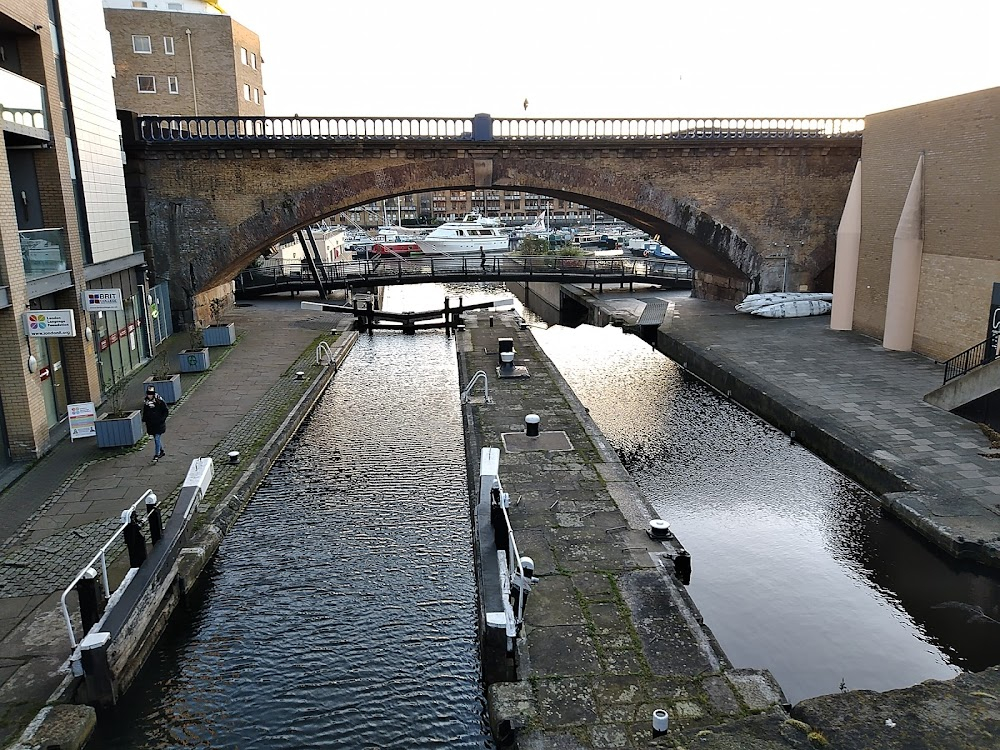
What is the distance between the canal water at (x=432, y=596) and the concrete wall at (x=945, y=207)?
6.60 meters

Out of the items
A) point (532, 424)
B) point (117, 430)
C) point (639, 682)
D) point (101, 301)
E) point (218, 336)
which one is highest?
point (101, 301)

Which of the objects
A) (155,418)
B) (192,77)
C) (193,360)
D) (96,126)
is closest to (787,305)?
(193,360)

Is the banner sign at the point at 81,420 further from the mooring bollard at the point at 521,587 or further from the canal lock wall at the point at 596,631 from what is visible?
the mooring bollard at the point at 521,587

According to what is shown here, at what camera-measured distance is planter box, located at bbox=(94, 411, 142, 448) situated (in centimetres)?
1268

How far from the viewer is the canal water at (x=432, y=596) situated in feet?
23.0

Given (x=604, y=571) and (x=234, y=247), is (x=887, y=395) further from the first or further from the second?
(x=234, y=247)

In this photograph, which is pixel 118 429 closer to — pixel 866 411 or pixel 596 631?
pixel 596 631

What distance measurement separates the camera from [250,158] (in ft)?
78.6

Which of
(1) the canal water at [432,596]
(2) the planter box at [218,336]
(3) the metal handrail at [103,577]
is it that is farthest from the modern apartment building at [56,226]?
(3) the metal handrail at [103,577]

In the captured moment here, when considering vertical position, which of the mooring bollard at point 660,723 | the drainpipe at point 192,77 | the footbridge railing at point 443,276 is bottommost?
the mooring bollard at point 660,723

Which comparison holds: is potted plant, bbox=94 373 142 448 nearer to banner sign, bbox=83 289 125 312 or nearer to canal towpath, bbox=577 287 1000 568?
banner sign, bbox=83 289 125 312

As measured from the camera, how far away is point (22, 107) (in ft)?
41.7

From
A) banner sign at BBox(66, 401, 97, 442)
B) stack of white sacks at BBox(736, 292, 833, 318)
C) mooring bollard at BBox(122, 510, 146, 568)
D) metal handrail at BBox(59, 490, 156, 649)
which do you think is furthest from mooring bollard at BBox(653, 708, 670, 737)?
stack of white sacks at BBox(736, 292, 833, 318)

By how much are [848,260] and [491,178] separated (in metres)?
11.9
